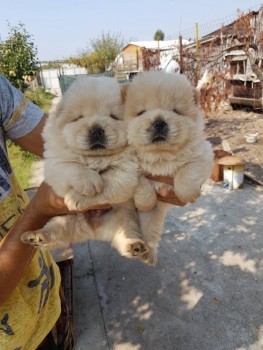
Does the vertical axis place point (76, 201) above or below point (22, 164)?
above

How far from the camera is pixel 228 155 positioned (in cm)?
543

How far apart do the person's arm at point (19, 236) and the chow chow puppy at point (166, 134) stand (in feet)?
1.01

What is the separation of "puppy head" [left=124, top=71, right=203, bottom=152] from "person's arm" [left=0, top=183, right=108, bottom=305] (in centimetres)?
38

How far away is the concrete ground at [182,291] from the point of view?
9.23 ft

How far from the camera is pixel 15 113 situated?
1.73m

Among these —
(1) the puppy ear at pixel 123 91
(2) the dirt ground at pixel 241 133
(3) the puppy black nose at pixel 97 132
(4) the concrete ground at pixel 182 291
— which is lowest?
(4) the concrete ground at pixel 182 291

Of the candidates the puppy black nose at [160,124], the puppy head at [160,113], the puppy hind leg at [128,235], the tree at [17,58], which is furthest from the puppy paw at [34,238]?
the tree at [17,58]

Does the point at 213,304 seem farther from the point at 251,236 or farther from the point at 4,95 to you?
the point at 4,95

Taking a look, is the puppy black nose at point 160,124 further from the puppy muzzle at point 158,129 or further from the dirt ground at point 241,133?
the dirt ground at point 241,133

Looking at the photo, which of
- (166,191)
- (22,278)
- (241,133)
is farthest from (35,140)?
(241,133)

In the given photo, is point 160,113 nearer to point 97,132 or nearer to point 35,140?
point 97,132

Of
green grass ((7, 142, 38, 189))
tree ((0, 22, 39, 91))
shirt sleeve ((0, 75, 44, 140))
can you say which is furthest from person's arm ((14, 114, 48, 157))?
tree ((0, 22, 39, 91))

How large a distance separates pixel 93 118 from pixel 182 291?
252 centimetres

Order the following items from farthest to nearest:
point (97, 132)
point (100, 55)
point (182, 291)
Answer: point (100, 55) < point (182, 291) < point (97, 132)
